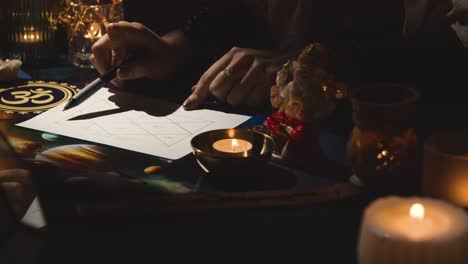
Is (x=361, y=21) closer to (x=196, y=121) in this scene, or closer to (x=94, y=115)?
(x=196, y=121)

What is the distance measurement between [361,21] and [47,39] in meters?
0.87

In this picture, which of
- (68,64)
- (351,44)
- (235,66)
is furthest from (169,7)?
(351,44)

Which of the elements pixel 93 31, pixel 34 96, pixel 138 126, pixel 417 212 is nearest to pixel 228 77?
pixel 138 126

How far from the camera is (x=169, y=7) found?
1728mm

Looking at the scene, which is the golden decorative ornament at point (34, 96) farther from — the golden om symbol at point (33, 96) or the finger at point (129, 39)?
the finger at point (129, 39)

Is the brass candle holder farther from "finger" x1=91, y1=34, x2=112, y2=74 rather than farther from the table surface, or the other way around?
"finger" x1=91, y1=34, x2=112, y2=74

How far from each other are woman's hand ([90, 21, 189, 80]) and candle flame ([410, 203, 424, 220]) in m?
0.93

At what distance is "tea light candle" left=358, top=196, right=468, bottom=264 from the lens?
56 centimetres

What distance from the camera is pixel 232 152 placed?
36.1 inches

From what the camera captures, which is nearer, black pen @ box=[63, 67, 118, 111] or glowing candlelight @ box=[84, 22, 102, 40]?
black pen @ box=[63, 67, 118, 111]

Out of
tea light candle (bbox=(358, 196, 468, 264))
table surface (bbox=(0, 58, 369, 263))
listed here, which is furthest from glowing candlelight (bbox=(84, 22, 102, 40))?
tea light candle (bbox=(358, 196, 468, 264))

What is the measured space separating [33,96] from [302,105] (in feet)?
2.43

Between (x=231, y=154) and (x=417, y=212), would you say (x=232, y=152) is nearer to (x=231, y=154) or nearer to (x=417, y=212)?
Answer: (x=231, y=154)

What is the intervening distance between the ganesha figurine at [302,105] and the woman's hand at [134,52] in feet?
1.69
